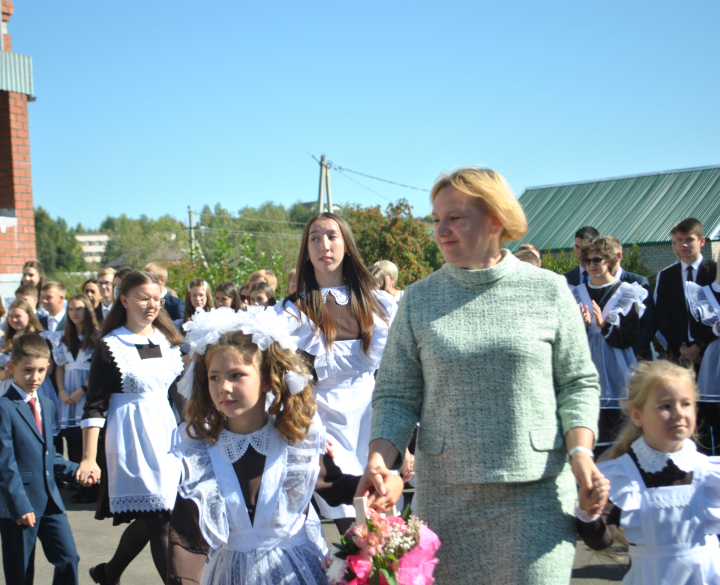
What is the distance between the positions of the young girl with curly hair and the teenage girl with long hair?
2.60 ft

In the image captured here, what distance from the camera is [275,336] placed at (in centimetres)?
289

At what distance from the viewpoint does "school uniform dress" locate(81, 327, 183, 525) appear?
13.3 feet

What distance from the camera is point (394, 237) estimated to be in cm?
2384

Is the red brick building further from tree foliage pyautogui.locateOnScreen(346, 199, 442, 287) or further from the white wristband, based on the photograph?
tree foliage pyautogui.locateOnScreen(346, 199, 442, 287)

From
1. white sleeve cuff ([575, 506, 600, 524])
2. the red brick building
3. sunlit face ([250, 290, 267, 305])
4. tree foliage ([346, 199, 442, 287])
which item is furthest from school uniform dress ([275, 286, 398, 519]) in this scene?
tree foliage ([346, 199, 442, 287])

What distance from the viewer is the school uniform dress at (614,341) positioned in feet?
18.7

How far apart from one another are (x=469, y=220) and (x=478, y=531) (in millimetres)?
1028

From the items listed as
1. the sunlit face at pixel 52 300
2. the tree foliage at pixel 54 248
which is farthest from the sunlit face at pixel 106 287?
the tree foliage at pixel 54 248

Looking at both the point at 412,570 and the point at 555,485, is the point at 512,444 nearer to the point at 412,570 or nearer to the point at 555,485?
the point at 555,485

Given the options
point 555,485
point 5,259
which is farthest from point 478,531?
point 5,259

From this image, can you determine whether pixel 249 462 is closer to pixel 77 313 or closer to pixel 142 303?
pixel 142 303

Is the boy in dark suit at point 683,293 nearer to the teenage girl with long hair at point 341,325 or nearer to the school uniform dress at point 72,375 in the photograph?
the teenage girl with long hair at point 341,325

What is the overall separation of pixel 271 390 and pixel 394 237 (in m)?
21.2

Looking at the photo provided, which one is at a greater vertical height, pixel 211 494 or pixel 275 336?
pixel 275 336
